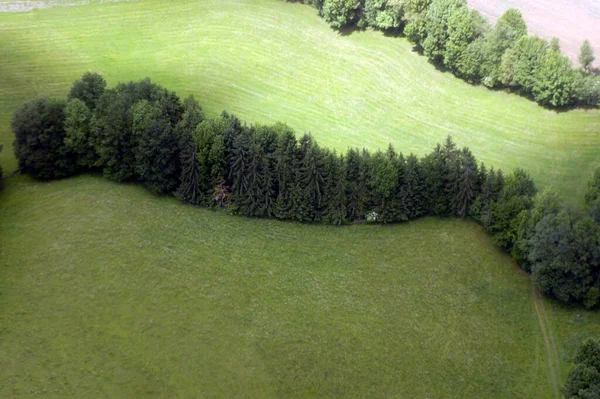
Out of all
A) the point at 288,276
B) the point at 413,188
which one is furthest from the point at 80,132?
the point at 413,188

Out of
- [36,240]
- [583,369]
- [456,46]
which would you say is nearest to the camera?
[583,369]

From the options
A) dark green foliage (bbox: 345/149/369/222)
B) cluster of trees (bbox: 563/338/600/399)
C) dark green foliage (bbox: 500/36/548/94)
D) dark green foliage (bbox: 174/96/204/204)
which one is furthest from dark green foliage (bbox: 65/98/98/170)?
cluster of trees (bbox: 563/338/600/399)

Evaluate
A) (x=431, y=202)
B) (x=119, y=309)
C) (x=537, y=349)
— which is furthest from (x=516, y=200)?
(x=119, y=309)

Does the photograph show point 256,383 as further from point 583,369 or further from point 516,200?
point 516,200

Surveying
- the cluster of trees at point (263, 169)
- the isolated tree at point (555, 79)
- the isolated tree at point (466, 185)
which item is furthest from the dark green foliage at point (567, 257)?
the isolated tree at point (555, 79)

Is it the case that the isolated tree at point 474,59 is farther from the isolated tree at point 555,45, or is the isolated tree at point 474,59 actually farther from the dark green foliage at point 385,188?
the dark green foliage at point 385,188

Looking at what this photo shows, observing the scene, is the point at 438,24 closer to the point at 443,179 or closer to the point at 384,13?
the point at 384,13

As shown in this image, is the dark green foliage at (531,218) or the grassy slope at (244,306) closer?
the grassy slope at (244,306)
